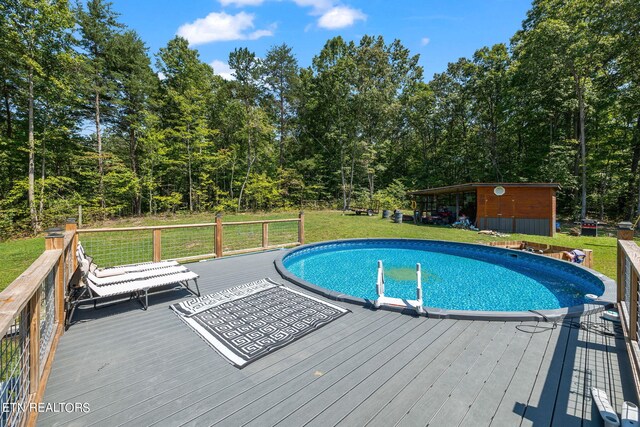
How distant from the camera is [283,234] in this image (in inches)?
422

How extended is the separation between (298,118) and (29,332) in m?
23.6

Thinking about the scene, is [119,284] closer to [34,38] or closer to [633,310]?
[633,310]

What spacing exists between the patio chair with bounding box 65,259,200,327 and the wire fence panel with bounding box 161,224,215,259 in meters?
3.47

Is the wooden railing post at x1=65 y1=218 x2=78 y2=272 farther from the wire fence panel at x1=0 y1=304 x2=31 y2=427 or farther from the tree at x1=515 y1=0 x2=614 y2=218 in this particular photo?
the tree at x1=515 y1=0 x2=614 y2=218

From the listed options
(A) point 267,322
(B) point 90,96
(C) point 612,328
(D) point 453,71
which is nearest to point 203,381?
(A) point 267,322

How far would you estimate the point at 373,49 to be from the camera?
2173 cm

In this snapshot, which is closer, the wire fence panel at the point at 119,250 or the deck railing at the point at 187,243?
the deck railing at the point at 187,243

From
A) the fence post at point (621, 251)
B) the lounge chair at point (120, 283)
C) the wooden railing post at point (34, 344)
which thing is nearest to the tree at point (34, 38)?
the lounge chair at point (120, 283)

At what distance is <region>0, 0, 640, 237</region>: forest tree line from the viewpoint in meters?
12.4

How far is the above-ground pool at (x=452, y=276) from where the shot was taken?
5016 mm

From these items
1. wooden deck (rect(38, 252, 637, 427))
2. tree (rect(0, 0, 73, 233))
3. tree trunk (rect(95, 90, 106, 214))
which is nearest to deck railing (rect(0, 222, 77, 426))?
wooden deck (rect(38, 252, 637, 427))

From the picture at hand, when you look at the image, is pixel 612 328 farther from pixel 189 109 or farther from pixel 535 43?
pixel 189 109

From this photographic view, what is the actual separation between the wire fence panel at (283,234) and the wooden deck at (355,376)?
514 cm

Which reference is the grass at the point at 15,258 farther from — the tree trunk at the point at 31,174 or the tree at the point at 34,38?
the tree at the point at 34,38
